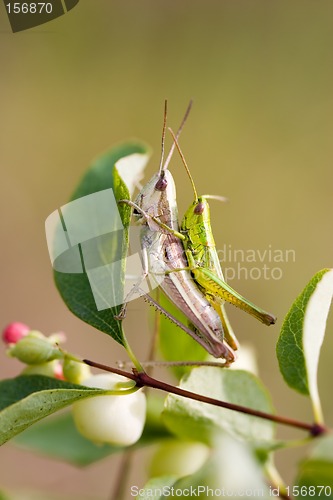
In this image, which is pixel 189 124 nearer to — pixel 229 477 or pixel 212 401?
pixel 212 401

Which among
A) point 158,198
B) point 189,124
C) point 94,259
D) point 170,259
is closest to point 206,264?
point 170,259

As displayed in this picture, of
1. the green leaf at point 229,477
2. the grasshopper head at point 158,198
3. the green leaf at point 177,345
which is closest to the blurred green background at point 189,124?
the grasshopper head at point 158,198

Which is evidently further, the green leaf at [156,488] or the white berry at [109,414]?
the white berry at [109,414]

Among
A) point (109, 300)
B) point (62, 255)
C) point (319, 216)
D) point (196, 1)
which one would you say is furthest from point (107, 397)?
point (196, 1)

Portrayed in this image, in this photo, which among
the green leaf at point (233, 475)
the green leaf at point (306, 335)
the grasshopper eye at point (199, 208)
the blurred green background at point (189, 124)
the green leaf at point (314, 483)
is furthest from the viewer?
the blurred green background at point (189, 124)

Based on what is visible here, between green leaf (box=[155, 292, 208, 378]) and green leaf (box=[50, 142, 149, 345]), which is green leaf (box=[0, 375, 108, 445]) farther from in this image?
green leaf (box=[155, 292, 208, 378])

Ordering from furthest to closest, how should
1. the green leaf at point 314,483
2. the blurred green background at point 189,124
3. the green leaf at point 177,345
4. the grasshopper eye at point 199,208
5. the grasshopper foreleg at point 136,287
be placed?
the blurred green background at point 189,124
the grasshopper eye at point 199,208
the green leaf at point 177,345
the grasshopper foreleg at point 136,287
the green leaf at point 314,483

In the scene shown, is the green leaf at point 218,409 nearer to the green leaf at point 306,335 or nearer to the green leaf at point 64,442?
the green leaf at point 306,335

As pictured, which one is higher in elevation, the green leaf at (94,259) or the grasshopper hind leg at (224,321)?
the green leaf at (94,259)
